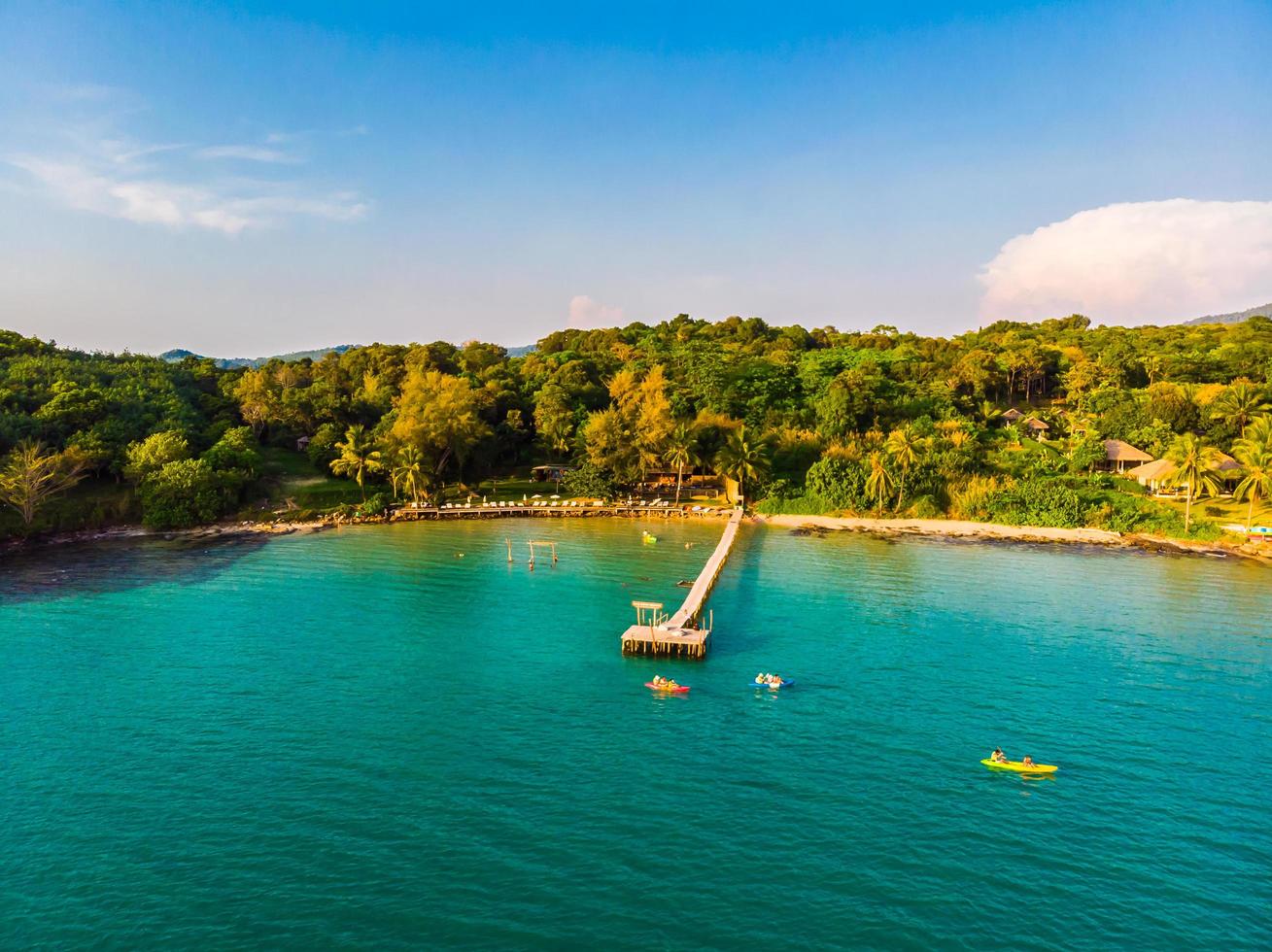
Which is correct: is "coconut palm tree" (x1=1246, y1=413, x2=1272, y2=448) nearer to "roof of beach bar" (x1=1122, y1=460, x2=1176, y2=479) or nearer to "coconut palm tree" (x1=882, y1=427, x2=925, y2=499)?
"roof of beach bar" (x1=1122, y1=460, x2=1176, y2=479)

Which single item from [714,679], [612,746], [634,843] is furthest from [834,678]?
[634,843]

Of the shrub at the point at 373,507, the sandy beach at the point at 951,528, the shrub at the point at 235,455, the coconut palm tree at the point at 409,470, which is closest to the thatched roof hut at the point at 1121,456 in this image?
the sandy beach at the point at 951,528

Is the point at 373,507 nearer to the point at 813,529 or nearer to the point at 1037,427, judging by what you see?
the point at 813,529

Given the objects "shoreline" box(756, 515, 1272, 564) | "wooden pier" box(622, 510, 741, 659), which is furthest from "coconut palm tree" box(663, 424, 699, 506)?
"wooden pier" box(622, 510, 741, 659)

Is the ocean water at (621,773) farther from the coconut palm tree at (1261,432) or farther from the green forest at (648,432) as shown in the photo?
the coconut palm tree at (1261,432)

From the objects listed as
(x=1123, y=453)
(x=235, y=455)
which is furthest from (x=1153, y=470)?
(x=235, y=455)

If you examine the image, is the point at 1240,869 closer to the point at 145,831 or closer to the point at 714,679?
the point at 714,679
